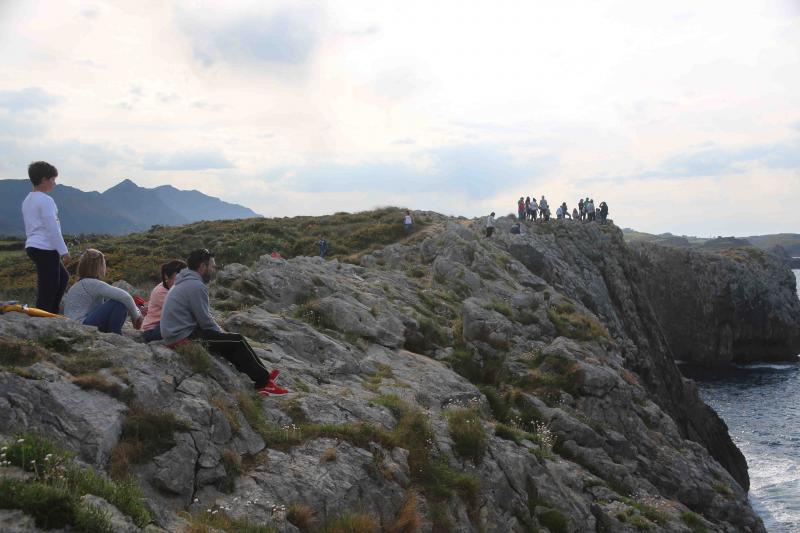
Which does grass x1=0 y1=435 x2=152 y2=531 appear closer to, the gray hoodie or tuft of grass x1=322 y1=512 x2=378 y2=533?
tuft of grass x1=322 y1=512 x2=378 y2=533

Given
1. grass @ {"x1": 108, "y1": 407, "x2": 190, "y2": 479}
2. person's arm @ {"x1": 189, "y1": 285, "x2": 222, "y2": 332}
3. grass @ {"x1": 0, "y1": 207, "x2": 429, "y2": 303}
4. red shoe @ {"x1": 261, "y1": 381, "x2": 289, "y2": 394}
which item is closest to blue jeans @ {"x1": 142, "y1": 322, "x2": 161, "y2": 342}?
person's arm @ {"x1": 189, "y1": 285, "x2": 222, "y2": 332}

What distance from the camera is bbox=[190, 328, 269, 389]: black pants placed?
12656mm

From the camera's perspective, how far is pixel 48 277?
12.8 m

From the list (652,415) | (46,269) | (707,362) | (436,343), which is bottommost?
(707,362)

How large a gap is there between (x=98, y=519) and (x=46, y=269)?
26.2 ft

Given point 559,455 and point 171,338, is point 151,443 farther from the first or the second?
point 559,455

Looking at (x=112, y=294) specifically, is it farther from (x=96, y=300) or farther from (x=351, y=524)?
(x=351, y=524)

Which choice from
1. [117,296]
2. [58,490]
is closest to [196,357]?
[117,296]

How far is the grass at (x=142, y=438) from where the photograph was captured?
8.82 meters

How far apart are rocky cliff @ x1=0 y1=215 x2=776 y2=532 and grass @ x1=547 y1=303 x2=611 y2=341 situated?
13 cm

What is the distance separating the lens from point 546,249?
5159 cm

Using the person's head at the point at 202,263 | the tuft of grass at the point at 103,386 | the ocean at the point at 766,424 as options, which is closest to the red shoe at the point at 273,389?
the person's head at the point at 202,263

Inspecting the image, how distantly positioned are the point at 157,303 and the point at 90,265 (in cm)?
161

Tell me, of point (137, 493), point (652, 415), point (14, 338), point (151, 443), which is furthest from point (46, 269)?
point (652, 415)
